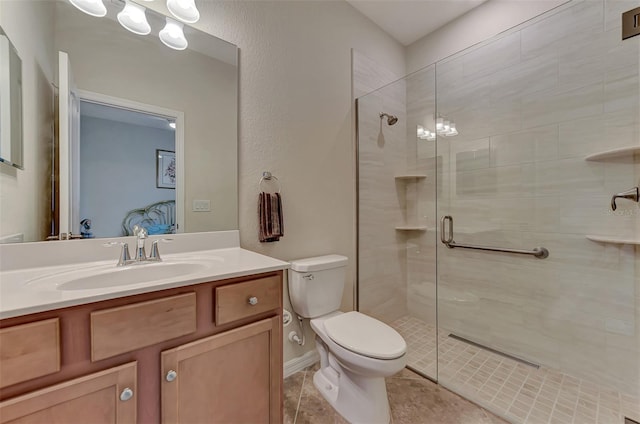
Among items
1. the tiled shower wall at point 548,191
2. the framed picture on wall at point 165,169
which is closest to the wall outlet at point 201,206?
the framed picture on wall at point 165,169

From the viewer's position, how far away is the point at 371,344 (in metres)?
1.29

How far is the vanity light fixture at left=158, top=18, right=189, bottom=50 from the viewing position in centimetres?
129

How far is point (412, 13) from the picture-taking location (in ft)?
7.03

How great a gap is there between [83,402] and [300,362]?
1.28 metres

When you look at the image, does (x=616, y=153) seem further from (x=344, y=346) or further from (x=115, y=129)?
(x=115, y=129)

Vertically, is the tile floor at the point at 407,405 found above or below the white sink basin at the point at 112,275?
below

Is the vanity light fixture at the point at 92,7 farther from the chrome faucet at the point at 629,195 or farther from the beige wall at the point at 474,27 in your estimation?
the chrome faucet at the point at 629,195

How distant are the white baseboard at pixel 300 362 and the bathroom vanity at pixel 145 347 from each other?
65cm

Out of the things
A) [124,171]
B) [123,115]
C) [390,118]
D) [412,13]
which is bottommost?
[124,171]

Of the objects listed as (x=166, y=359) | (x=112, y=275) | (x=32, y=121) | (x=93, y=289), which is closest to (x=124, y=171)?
(x=32, y=121)

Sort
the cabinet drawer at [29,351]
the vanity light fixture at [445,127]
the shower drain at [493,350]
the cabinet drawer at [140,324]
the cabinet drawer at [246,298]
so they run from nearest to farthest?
1. the cabinet drawer at [29,351]
2. the cabinet drawer at [140,324]
3. the cabinet drawer at [246,298]
4. the shower drain at [493,350]
5. the vanity light fixture at [445,127]

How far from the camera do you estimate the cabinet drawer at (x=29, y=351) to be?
1.98 ft

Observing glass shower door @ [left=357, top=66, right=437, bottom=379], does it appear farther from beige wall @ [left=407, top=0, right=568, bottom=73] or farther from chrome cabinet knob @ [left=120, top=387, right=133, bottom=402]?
chrome cabinet knob @ [left=120, top=387, right=133, bottom=402]

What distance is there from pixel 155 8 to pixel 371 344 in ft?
6.09
